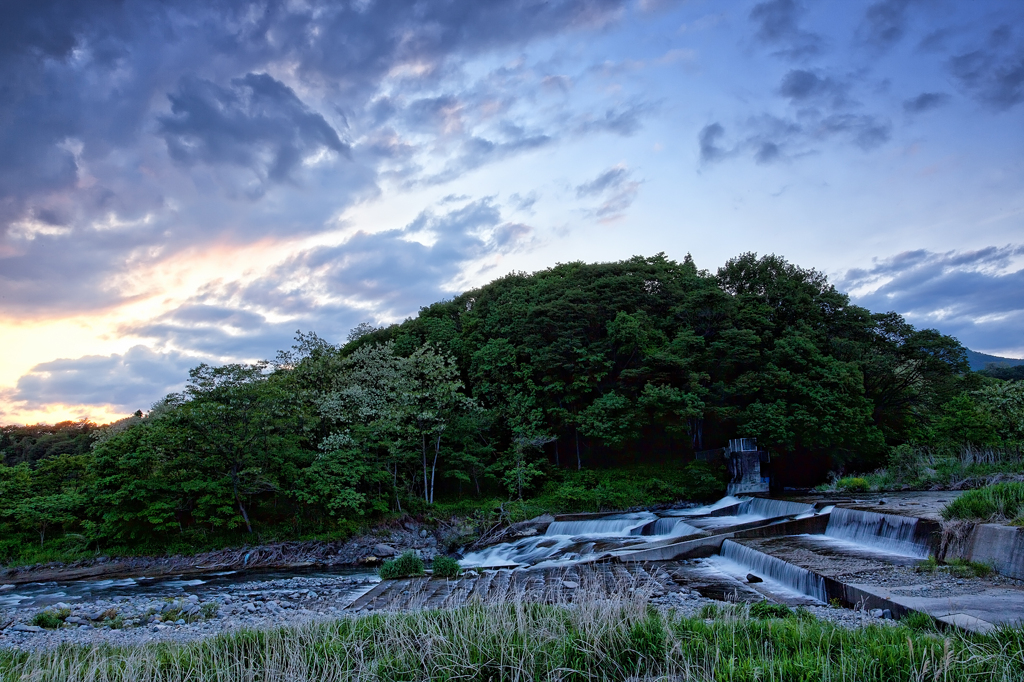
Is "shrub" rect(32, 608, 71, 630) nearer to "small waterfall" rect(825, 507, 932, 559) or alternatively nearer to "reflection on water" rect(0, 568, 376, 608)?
"reflection on water" rect(0, 568, 376, 608)

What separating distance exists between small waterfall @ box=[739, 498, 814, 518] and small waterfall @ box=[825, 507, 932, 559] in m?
2.21

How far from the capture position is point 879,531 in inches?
560

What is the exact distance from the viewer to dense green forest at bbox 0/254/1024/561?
21531 millimetres

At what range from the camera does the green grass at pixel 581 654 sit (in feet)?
16.4

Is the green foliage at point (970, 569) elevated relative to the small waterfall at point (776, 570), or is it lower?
elevated

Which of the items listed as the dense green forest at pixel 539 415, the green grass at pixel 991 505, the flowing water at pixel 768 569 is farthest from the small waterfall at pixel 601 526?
the green grass at pixel 991 505

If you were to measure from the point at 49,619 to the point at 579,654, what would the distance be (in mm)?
13688

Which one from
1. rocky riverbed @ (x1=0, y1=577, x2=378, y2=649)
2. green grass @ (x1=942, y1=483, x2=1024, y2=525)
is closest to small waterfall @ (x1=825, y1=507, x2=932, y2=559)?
green grass @ (x1=942, y1=483, x2=1024, y2=525)

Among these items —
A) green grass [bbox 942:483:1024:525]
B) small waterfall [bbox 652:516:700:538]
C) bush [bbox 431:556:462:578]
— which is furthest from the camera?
small waterfall [bbox 652:516:700:538]

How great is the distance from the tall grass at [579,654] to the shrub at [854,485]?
69.4ft

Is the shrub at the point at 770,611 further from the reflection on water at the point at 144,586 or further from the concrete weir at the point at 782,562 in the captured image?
the reflection on water at the point at 144,586

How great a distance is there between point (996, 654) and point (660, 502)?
21816 mm

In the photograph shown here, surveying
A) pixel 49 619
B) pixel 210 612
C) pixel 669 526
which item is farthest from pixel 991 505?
pixel 49 619

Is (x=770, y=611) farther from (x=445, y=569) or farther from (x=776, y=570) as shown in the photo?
(x=445, y=569)
